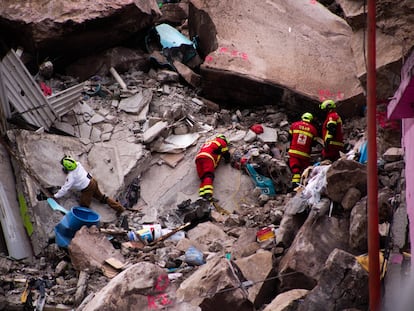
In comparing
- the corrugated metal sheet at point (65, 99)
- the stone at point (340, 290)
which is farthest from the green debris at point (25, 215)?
the stone at point (340, 290)

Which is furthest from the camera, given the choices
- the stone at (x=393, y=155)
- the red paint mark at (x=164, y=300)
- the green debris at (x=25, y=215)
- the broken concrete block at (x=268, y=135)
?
the broken concrete block at (x=268, y=135)

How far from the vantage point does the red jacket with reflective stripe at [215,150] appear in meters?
9.53

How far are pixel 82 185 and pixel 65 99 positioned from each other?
1.82m

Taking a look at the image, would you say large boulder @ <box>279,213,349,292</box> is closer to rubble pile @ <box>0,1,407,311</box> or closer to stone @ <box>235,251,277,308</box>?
rubble pile @ <box>0,1,407,311</box>

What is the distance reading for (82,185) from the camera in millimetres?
8773

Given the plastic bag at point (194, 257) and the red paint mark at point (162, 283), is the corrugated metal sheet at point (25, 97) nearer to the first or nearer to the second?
the plastic bag at point (194, 257)

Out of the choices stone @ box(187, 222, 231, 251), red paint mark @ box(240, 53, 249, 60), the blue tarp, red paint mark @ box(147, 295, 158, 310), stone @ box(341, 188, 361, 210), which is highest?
the blue tarp

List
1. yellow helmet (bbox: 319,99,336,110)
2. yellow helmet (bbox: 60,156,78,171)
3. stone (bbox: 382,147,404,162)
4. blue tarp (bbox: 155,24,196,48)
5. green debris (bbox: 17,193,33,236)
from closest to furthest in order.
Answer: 1. stone (bbox: 382,147,404,162)
2. green debris (bbox: 17,193,33,236)
3. yellow helmet (bbox: 60,156,78,171)
4. yellow helmet (bbox: 319,99,336,110)
5. blue tarp (bbox: 155,24,196,48)

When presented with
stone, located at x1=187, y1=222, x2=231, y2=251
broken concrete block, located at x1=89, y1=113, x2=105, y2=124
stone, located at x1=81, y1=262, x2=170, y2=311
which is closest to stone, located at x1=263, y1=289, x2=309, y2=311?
stone, located at x1=81, y1=262, x2=170, y2=311

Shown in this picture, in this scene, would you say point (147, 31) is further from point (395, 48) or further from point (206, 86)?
point (395, 48)

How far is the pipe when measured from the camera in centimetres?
452

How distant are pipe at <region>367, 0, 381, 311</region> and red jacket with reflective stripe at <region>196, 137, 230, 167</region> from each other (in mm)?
4927

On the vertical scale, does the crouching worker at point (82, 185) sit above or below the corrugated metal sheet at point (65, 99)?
below

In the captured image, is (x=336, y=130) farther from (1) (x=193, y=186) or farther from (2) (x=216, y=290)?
(2) (x=216, y=290)
